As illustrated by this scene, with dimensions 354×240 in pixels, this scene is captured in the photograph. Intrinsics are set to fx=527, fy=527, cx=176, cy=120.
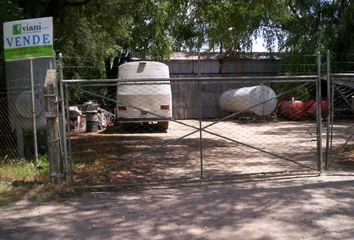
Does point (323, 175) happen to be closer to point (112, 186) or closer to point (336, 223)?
point (336, 223)

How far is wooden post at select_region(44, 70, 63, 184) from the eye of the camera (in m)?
8.53

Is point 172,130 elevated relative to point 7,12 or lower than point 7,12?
lower

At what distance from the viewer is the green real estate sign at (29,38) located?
9.61 metres

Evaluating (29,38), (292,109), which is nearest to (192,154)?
(29,38)

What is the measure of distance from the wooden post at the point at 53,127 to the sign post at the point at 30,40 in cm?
117

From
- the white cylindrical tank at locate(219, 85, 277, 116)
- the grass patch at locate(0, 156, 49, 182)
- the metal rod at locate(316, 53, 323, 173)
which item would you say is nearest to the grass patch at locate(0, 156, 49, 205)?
the grass patch at locate(0, 156, 49, 182)

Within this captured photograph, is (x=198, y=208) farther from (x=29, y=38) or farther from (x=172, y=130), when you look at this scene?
(x=172, y=130)

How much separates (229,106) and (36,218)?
20.3m

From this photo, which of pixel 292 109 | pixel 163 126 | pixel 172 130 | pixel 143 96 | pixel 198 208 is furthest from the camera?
pixel 292 109

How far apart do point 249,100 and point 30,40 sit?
53.6 ft

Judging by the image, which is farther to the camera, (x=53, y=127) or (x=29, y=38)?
(x=29, y=38)

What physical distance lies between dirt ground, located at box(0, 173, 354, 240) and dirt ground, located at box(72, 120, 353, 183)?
108cm

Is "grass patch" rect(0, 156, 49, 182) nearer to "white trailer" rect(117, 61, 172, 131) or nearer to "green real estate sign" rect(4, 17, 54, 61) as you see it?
"green real estate sign" rect(4, 17, 54, 61)

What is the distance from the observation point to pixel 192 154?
43.7ft
